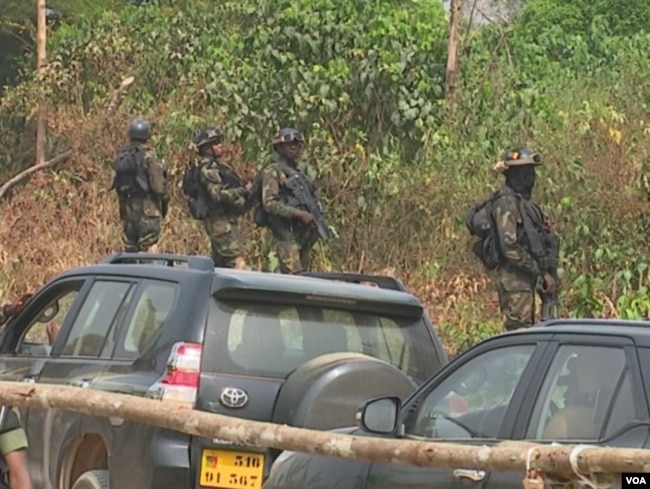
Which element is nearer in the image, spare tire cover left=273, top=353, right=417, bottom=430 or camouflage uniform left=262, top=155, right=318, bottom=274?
spare tire cover left=273, top=353, right=417, bottom=430

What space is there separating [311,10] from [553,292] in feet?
22.8

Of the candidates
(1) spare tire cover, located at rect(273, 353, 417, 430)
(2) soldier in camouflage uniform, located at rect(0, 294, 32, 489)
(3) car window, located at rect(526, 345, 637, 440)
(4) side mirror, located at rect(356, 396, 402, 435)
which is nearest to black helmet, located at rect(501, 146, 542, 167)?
(1) spare tire cover, located at rect(273, 353, 417, 430)

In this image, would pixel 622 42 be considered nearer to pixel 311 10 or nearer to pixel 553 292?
pixel 311 10

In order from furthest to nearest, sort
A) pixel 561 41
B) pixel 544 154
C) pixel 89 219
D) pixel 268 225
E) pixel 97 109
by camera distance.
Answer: pixel 561 41 → pixel 97 109 → pixel 89 219 → pixel 544 154 → pixel 268 225

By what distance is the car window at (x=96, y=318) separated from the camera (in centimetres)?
788

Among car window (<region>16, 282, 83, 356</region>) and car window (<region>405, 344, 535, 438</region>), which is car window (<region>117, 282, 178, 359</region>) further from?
car window (<region>405, 344, 535, 438</region>)

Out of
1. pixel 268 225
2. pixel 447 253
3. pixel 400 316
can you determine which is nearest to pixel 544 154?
pixel 447 253

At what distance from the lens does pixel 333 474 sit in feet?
19.8

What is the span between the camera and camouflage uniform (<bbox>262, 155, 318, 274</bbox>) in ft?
44.9

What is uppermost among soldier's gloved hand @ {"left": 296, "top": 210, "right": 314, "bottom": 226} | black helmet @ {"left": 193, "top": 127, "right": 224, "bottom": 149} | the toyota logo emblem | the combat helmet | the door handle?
black helmet @ {"left": 193, "top": 127, "right": 224, "bottom": 149}

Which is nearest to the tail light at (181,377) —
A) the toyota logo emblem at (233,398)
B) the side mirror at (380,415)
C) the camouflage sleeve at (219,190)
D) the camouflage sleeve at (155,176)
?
the toyota logo emblem at (233,398)

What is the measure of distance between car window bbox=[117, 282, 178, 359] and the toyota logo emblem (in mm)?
539

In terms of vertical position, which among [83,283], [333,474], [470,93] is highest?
[470,93]

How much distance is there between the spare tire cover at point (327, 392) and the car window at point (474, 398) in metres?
1.14
